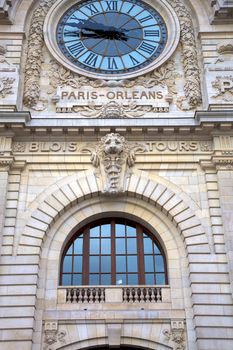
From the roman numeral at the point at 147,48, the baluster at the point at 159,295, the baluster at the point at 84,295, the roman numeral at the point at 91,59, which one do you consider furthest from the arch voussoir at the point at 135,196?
the roman numeral at the point at 147,48

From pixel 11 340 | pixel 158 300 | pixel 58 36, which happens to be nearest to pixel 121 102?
pixel 58 36

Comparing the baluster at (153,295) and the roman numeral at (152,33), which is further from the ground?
the roman numeral at (152,33)

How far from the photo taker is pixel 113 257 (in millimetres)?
17812

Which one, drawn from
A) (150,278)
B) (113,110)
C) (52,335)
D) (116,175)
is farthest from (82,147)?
(52,335)

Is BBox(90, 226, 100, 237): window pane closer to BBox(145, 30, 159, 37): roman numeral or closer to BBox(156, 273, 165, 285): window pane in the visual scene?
BBox(156, 273, 165, 285): window pane

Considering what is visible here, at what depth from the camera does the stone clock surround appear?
21.3 meters

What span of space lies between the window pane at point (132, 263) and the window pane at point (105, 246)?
2.39 feet

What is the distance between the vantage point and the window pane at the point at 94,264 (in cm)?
1762

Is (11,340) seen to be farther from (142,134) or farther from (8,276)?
(142,134)

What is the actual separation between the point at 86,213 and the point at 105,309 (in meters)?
3.42

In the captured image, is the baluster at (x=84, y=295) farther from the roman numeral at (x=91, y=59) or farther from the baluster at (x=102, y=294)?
the roman numeral at (x=91, y=59)

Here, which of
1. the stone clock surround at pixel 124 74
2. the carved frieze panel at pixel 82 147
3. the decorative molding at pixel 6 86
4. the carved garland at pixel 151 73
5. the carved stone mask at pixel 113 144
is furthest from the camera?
the stone clock surround at pixel 124 74

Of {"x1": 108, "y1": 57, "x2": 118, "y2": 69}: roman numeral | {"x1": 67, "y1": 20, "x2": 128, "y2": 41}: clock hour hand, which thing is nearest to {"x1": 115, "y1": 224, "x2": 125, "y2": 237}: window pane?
{"x1": 108, "y1": 57, "x2": 118, "y2": 69}: roman numeral

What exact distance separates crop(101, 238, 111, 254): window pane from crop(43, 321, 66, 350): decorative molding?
299 centimetres
